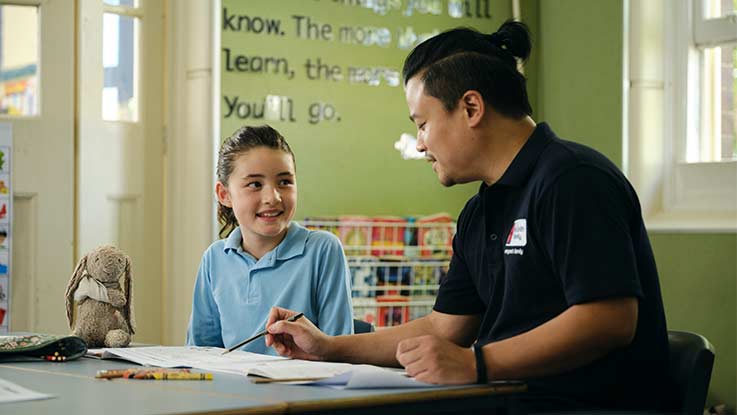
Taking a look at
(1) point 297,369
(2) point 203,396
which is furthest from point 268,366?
(2) point 203,396

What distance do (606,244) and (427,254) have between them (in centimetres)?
229

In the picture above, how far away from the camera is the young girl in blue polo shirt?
2.32 m

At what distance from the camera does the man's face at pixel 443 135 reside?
1.81 metres

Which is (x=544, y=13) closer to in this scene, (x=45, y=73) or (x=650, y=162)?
(x=650, y=162)

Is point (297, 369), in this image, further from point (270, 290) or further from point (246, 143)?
point (246, 143)

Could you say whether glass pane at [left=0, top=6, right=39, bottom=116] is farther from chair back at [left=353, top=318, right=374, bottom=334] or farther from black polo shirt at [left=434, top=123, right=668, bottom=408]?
black polo shirt at [left=434, top=123, right=668, bottom=408]

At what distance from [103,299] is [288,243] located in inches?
18.3

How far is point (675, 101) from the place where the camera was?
3.70m

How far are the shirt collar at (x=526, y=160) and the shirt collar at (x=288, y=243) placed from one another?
741mm

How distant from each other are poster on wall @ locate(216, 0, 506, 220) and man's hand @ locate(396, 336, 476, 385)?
2.23m

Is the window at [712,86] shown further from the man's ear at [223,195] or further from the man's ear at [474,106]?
the man's ear at [474,106]

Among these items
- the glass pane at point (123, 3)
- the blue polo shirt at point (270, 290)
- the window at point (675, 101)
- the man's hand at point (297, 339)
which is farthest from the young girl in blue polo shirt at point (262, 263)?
the window at point (675, 101)

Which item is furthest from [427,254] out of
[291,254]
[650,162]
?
[291,254]

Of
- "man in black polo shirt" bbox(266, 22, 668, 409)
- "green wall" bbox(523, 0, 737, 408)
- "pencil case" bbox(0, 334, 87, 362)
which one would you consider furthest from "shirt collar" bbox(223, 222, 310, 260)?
"green wall" bbox(523, 0, 737, 408)
